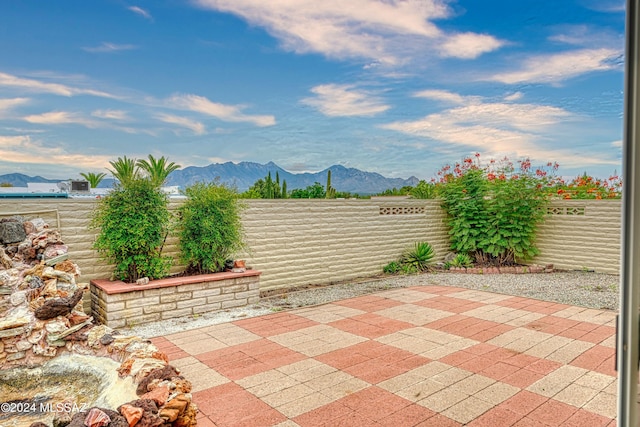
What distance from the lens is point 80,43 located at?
701 cm

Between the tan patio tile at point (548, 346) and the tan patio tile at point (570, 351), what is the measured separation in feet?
0.12

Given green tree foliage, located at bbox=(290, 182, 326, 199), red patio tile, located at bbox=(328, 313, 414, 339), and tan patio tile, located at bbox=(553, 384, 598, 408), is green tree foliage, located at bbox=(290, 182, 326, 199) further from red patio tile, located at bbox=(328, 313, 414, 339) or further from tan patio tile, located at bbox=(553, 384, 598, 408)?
tan patio tile, located at bbox=(553, 384, 598, 408)

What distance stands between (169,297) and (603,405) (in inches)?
175

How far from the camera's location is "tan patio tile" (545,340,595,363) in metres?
3.79

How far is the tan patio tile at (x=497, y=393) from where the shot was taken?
118 inches

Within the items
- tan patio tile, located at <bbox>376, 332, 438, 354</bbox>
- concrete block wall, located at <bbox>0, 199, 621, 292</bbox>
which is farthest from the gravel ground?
tan patio tile, located at <bbox>376, 332, 438, 354</bbox>

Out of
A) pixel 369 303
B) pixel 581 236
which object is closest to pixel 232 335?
pixel 369 303

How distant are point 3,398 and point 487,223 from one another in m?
8.17

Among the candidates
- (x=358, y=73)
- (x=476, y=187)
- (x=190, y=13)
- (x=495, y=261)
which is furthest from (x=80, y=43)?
(x=495, y=261)

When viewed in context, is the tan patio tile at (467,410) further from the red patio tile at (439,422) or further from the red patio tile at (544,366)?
the red patio tile at (544,366)

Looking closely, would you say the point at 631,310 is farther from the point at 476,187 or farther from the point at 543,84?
the point at 476,187

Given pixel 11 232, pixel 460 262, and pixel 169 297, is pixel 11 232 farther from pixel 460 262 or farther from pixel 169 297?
pixel 460 262

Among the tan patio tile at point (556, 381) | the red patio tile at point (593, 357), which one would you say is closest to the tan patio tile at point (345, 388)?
the tan patio tile at point (556, 381)

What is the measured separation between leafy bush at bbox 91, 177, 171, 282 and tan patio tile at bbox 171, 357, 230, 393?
1781mm
